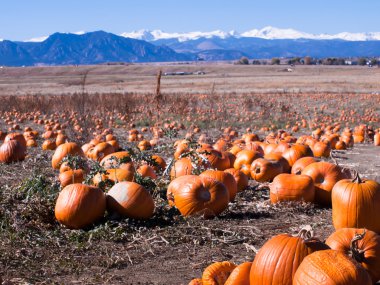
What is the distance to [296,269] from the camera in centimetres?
350

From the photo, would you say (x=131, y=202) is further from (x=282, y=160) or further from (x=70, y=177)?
(x=282, y=160)

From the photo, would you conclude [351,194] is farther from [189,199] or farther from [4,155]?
[4,155]

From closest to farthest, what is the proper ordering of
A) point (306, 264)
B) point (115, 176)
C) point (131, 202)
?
point (306, 264) → point (131, 202) → point (115, 176)

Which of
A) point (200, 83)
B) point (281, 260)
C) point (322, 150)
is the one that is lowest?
point (200, 83)

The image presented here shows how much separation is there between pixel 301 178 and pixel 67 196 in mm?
2765

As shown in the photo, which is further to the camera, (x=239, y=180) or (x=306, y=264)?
(x=239, y=180)

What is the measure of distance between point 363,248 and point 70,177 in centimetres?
434

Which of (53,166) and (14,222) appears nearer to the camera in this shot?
(14,222)

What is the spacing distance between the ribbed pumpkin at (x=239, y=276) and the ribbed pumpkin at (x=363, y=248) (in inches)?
26.4

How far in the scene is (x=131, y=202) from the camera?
5.91 m

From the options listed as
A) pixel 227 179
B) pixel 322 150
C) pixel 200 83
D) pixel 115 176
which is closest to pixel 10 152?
pixel 115 176

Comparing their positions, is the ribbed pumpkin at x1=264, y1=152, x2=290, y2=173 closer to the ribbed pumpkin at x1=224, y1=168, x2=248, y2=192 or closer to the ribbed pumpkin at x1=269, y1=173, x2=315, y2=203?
the ribbed pumpkin at x1=224, y1=168, x2=248, y2=192

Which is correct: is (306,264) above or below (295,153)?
above

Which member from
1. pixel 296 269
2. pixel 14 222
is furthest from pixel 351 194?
pixel 14 222
